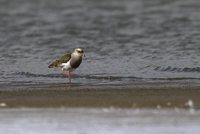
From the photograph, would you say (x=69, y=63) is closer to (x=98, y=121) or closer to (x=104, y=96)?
(x=104, y=96)

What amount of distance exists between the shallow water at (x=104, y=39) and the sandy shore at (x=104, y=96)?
3.48ft

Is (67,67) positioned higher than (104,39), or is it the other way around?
(104,39)

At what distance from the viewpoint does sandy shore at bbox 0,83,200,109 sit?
12688mm

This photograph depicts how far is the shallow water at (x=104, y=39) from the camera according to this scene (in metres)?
16.7

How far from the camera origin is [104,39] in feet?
74.1

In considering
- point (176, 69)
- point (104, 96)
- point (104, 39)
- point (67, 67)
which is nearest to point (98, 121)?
point (104, 96)

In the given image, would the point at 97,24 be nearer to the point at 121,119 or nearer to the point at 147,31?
the point at 147,31

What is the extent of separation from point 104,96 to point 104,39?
30.3 feet

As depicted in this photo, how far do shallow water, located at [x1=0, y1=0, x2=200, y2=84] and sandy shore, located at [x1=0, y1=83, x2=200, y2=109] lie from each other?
3.48 feet

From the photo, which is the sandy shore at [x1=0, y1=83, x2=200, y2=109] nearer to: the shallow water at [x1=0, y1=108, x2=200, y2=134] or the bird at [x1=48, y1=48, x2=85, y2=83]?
the shallow water at [x1=0, y1=108, x2=200, y2=134]

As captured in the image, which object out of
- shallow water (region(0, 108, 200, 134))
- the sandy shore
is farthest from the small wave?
shallow water (region(0, 108, 200, 134))

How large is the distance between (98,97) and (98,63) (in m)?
5.04

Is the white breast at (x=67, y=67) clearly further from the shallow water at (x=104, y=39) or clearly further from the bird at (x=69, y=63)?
the shallow water at (x=104, y=39)

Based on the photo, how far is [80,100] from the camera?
13109 mm
